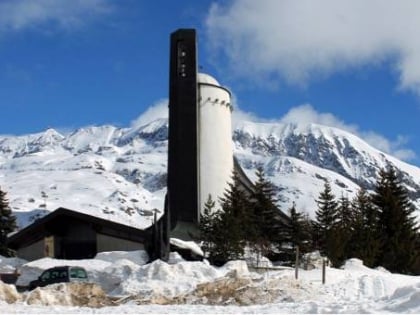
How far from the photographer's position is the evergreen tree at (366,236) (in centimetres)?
4156

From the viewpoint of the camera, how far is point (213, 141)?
55094 millimetres

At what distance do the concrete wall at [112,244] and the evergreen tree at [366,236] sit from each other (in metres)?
12.9

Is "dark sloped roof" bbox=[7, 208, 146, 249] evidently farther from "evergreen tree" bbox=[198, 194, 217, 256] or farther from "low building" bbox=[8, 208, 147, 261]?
"evergreen tree" bbox=[198, 194, 217, 256]

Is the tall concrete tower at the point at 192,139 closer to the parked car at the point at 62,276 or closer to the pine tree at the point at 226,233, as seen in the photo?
the pine tree at the point at 226,233

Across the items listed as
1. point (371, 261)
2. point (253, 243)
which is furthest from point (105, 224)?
point (371, 261)

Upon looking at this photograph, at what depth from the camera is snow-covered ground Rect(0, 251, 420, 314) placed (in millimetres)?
17344

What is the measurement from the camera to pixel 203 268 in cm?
2955

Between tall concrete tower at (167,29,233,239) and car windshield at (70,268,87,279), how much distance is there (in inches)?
831

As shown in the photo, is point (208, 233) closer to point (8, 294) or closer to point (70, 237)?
point (70, 237)

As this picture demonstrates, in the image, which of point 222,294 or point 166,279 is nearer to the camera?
point 222,294

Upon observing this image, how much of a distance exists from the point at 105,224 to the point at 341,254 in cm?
Result: 1529

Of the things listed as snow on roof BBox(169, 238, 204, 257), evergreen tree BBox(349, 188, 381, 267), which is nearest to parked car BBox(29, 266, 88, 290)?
snow on roof BBox(169, 238, 204, 257)

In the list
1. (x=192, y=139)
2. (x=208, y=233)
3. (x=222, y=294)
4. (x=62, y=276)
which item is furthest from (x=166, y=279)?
(x=192, y=139)

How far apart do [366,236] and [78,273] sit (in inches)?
770
